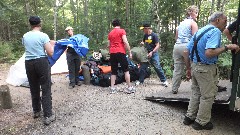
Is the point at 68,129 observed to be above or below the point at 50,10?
below

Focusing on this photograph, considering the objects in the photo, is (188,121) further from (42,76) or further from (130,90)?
(42,76)

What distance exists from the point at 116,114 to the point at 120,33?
2.30 m

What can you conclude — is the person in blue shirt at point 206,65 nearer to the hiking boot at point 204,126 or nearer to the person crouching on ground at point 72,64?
the hiking boot at point 204,126

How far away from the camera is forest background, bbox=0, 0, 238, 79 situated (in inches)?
499

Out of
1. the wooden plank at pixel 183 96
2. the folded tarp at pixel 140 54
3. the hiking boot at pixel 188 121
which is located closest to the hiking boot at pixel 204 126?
the hiking boot at pixel 188 121

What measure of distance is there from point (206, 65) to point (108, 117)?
7.37 feet

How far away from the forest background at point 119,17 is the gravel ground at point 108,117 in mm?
3483

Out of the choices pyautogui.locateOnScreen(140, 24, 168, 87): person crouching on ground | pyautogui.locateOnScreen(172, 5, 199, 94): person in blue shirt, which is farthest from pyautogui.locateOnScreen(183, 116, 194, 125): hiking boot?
pyautogui.locateOnScreen(140, 24, 168, 87): person crouching on ground

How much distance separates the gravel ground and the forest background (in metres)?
3.48

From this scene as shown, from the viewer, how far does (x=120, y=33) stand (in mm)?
6844

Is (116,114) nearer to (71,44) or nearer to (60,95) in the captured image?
(60,95)

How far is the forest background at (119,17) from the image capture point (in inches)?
499

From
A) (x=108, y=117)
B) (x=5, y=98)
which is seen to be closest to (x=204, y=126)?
(x=108, y=117)

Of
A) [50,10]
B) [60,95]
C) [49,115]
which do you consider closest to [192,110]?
[49,115]
